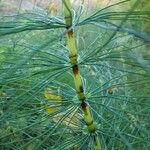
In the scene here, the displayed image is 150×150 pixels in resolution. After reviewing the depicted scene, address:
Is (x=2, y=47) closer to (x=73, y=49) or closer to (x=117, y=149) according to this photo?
(x=117, y=149)

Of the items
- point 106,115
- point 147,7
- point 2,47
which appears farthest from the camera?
point 2,47

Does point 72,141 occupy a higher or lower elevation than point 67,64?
lower

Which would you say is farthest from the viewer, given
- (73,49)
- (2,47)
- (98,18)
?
(2,47)

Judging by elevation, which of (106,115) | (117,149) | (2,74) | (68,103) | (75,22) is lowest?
(117,149)

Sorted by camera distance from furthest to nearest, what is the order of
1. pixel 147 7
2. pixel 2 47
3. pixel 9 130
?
pixel 2 47 → pixel 9 130 → pixel 147 7

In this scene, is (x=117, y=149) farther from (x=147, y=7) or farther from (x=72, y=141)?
(x=147, y=7)

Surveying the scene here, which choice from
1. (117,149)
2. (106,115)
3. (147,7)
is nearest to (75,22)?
(147,7)

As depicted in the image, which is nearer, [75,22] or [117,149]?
[75,22]

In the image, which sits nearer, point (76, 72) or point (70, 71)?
point (76, 72)

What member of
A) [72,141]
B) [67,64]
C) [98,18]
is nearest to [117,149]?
[72,141]
